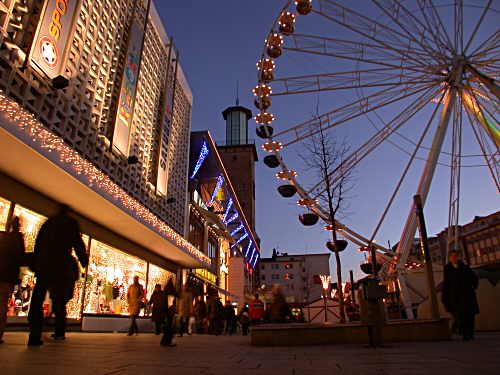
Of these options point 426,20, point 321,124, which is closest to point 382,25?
point 426,20

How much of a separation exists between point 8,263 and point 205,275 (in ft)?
92.3

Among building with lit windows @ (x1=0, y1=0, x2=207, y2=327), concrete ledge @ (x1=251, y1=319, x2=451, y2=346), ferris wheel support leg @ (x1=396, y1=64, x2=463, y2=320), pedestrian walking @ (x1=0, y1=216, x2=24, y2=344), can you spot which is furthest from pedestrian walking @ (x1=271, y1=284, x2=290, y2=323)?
pedestrian walking @ (x1=0, y1=216, x2=24, y2=344)

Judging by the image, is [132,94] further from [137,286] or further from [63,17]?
[137,286]

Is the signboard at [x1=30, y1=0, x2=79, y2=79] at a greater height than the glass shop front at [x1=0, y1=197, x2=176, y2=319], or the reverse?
the signboard at [x1=30, y1=0, x2=79, y2=79]

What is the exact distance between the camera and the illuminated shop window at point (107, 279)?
1544cm

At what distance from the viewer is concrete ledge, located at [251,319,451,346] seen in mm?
8133

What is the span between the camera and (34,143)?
9164mm

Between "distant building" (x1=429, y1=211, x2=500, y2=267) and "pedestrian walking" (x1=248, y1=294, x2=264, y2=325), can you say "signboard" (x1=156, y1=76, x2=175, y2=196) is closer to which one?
"pedestrian walking" (x1=248, y1=294, x2=264, y2=325)

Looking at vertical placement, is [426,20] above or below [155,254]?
above

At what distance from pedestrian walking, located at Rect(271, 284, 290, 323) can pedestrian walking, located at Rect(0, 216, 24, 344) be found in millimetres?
7809

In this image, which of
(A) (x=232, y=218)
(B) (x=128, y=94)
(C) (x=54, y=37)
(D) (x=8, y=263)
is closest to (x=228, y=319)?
(B) (x=128, y=94)

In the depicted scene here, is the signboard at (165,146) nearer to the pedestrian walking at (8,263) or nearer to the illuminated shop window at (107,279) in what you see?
the illuminated shop window at (107,279)

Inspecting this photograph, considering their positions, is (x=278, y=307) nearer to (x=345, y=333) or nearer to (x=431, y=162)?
(x=345, y=333)

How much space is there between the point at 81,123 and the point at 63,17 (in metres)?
3.28
